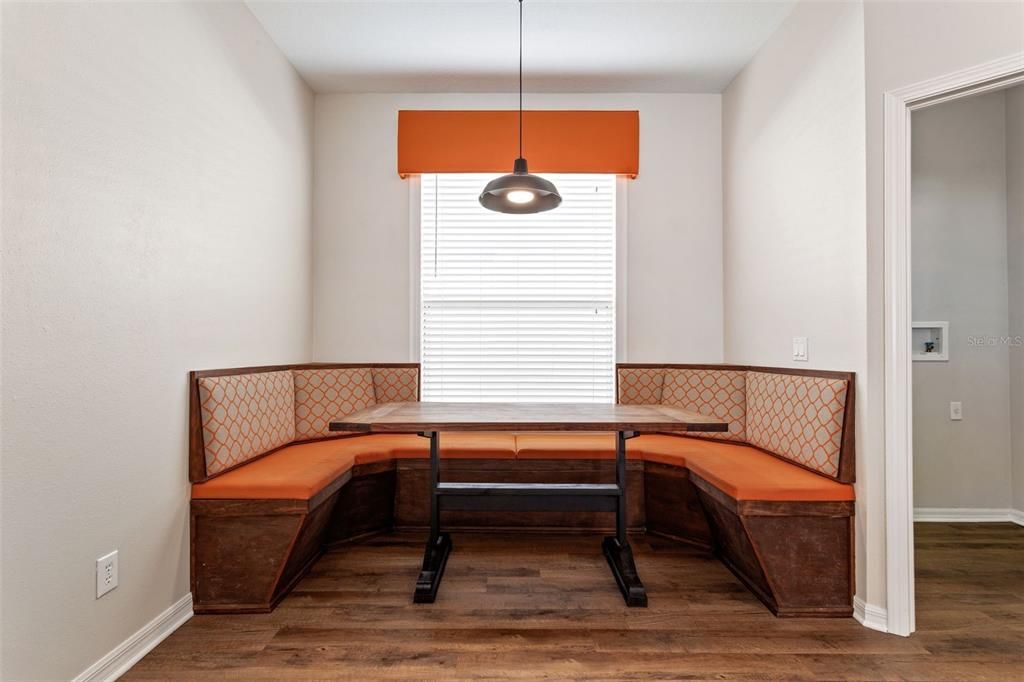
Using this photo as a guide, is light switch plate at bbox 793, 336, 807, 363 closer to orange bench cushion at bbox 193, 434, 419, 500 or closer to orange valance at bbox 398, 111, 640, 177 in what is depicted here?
orange valance at bbox 398, 111, 640, 177

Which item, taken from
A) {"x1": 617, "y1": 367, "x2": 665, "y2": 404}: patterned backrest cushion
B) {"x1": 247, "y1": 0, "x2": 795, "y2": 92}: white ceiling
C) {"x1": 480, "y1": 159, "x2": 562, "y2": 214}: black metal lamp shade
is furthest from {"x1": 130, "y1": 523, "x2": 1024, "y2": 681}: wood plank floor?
{"x1": 247, "y1": 0, "x2": 795, "y2": 92}: white ceiling

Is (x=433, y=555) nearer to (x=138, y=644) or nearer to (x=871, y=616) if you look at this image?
(x=138, y=644)

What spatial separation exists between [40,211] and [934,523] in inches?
184

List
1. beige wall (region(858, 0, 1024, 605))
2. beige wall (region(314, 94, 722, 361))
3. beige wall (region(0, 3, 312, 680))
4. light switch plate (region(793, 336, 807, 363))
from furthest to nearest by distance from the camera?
beige wall (region(314, 94, 722, 361)) → light switch plate (region(793, 336, 807, 363)) → beige wall (region(858, 0, 1024, 605)) → beige wall (region(0, 3, 312, 680))

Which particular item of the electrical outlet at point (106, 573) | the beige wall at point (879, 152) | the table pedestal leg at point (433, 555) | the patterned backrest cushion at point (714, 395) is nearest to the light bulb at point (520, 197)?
the table pedestal leg at point (433, 555)

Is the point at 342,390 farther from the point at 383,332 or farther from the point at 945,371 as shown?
the point at 945,371

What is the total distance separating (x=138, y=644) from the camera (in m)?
1.87

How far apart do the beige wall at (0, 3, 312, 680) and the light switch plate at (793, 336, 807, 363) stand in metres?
2.90

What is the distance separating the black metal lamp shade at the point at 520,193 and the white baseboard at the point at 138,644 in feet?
7.25

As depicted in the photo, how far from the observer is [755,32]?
2918mm

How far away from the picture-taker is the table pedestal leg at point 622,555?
2.22 meters

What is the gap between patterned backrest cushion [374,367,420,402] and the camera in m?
3.55

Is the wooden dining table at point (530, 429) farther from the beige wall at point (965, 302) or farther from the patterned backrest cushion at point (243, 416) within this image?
the beige wall at point (965, 302)

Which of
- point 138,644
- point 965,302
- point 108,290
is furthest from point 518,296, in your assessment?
point 965,302
